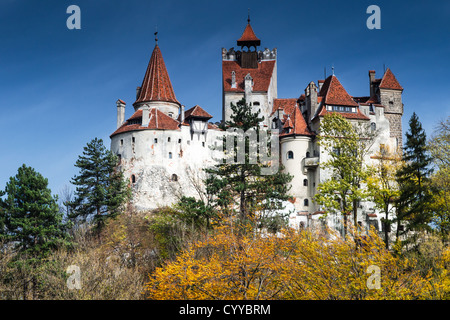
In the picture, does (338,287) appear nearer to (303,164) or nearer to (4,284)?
(4,284)

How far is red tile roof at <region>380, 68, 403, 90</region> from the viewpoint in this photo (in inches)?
2416

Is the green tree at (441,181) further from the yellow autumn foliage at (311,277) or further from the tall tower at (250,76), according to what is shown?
the tall tower at (250,76)

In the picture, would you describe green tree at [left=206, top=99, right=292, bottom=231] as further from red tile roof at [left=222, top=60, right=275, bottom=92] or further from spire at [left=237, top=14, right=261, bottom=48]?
spire at [left=237, top=14, right=261, bottom=48]

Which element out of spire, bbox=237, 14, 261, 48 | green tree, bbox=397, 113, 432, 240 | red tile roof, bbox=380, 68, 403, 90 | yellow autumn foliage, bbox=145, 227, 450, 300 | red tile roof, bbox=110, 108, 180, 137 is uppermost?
spire, bbox=237, 14, 261, 48

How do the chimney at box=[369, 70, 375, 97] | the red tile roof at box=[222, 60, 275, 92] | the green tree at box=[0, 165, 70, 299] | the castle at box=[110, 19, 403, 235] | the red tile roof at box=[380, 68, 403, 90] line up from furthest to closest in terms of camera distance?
the chimney at box=[369, 70, 375, 97]
the red tile roof at box=[222, 60, 275, 92]
the red tile roof at box=[380, 68, 403, 90]
the castle at box=[110, 19, 403, 235]
the green tree at box=[0, 165, 70, 299]

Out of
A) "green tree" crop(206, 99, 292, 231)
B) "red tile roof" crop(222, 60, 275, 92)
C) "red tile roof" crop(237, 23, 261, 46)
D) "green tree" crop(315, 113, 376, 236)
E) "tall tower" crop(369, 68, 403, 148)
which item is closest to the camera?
"green tree" crop(206, 99, 292, 231)

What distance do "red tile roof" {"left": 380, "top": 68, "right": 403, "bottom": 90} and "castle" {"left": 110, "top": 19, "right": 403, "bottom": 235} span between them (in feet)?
0.39

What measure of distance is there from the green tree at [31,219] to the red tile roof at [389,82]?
4120cm

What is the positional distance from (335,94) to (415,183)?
66.5ft

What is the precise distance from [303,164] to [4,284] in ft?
108

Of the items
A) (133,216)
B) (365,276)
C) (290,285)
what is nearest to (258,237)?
(290,285)

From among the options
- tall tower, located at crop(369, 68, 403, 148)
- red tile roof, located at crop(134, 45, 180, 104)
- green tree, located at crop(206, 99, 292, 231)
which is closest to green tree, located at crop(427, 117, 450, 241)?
green tree, located at crop(206, 99, 292, 231)

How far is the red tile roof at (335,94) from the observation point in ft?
183

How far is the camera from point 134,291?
90.5 feet
